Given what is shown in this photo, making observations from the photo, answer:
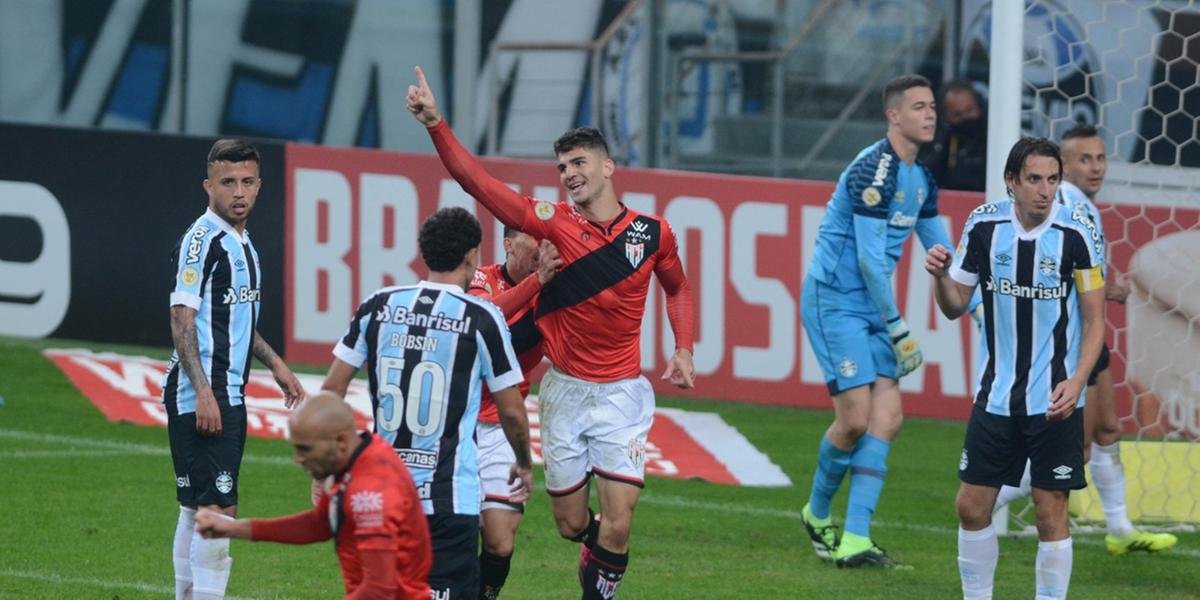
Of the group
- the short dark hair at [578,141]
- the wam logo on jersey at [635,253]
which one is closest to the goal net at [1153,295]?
the wam logo on jersey at [635,253]

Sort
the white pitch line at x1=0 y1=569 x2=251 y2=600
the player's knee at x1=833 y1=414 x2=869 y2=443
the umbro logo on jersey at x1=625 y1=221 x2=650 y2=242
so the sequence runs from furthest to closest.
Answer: the player's knee at x1=833 y1=414 x2=869 y2=443, the white pitch line at x1=0 y1=569 x2=251 y2=600, the umbro logo on jersey at x1=625 y1=221 x2=650 y2=242

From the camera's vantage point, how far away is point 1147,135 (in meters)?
12.6

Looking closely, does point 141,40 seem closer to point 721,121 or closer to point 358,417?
point 721,121

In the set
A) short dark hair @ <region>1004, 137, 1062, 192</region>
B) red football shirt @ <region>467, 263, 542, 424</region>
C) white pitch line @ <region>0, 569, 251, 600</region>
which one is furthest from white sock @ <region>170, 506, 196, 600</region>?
short dark hair @ <region>1004, 137, 1062, 192</region>

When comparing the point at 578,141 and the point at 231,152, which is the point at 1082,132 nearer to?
the point at 578,141

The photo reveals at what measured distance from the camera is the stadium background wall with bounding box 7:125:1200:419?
13.4 m

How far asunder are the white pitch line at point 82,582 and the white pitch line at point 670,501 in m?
2.87

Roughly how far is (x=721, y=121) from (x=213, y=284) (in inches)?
437

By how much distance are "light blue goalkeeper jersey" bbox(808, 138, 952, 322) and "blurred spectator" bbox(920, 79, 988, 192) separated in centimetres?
545

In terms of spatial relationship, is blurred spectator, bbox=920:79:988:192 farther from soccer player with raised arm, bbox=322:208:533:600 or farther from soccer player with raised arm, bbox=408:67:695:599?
soccer player with raised arm, bbox=322:208:533:600

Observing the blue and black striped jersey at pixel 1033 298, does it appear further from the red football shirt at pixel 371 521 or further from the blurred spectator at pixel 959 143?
the blurred spectator at pixel 959 143

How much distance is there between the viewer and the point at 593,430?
7758 mm

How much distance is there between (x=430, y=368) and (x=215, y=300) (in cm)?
153

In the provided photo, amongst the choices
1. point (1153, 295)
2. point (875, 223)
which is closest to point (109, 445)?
point (875, 223)
